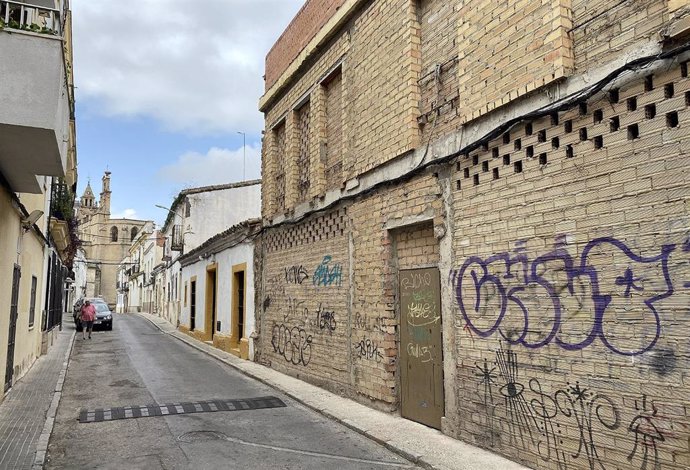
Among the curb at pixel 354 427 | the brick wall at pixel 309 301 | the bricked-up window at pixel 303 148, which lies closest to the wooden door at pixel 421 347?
the curb at pixel 354 427

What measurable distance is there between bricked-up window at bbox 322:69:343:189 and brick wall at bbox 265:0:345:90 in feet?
3.75

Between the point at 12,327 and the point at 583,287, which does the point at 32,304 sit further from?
the point at 583,287

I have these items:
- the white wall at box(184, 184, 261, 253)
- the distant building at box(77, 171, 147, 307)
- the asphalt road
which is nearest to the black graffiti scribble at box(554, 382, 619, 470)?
the asphalt road

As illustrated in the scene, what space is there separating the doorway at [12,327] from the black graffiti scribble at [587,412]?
28.3 ft

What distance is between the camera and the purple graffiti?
4.01 metres

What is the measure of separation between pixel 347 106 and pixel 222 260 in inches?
381

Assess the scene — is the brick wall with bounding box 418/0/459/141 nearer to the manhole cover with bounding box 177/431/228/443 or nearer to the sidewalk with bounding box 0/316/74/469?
the manhole cover with bounding box 177/431/228/443

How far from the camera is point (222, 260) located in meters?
17.1

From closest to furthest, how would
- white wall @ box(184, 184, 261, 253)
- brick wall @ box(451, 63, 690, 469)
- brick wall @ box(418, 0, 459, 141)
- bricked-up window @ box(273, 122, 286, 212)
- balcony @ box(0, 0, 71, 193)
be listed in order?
brick wall @ box(451, 63, 690, 469) < balcony @ box(0, 0, 71, 193) < brick wall @ box(418, 0, 459, 141) < bricked-up window @ box(273, 122, 286, 212) < white wall @ box(184, 184, 261, 253)

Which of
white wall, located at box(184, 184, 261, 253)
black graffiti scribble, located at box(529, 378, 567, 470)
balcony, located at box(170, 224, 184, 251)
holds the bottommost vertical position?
black graffiti scribble, located at box(529, 378, 567, 470)

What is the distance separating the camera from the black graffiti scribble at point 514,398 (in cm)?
498

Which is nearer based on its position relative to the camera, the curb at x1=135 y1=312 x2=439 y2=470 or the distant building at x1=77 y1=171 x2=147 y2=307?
the curb at x1=135 y1=312 x2=439 y2=470

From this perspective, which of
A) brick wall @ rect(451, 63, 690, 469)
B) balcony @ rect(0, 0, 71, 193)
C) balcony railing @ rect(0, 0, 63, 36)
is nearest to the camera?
brick wall @ rect(451, 63, 690, 469)

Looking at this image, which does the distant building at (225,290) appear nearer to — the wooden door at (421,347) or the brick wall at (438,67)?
the wooden door at (421,347)
